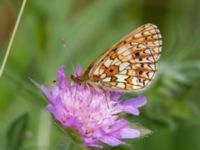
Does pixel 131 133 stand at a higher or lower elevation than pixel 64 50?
lower

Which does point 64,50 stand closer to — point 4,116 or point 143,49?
point 4,116

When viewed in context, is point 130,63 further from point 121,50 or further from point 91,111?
point 91,111

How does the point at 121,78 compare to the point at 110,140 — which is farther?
the point at 121,78

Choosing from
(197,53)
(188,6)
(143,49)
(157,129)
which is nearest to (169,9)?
(188,6)

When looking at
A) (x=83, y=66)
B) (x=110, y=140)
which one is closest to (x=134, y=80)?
(x=110, y=140)

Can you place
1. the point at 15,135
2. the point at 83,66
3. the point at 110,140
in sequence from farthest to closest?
1. the point at 83,66
2. the point at 15,135
3. the point at 110,140

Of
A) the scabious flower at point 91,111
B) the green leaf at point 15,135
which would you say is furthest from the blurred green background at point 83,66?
the scabious flower at point 91,111

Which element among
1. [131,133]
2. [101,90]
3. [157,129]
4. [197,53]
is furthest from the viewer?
[197,53]
